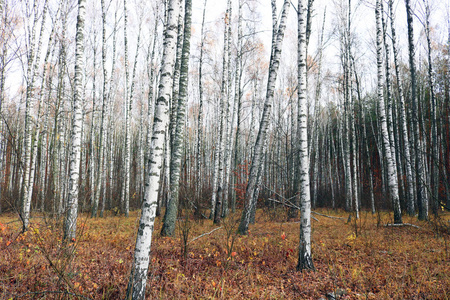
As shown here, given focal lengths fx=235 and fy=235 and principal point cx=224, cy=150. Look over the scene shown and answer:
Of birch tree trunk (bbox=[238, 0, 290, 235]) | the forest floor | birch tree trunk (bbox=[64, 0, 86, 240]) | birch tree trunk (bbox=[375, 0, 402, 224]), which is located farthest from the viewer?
birch tree trunk (bbox=[375, 0, 402, 224])

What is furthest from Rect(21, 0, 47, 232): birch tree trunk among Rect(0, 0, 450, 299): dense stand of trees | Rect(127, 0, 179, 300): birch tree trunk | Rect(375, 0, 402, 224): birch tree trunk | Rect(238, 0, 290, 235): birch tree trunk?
Rect(375, 0, 402, 224): birch tree trunk

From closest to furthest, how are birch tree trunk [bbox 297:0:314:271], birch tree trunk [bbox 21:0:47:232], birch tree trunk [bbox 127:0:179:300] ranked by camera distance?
birch tree trunk [bbox 127:0:179:300], birch tree trunk [bbox 297:0:314:271], birch tree trunk [bbox 21:0:47:232]

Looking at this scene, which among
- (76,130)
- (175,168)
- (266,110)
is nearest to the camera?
(76,130)

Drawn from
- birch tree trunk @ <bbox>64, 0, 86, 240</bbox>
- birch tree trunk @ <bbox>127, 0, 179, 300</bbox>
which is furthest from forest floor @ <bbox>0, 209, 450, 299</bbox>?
birch tree trunk @ <bbox>64, 0, 86, 240</bbox>

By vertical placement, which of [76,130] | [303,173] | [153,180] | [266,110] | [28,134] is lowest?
[153,180]

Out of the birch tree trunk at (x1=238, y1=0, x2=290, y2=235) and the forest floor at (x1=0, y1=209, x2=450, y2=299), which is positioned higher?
the birch tree trunk at (x1=238, y1=0, x2=290, y2=235)

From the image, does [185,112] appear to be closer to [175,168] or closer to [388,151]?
[175,168]

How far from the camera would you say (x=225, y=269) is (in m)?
3.99

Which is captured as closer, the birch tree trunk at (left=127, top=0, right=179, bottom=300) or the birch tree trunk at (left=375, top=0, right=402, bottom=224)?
the birch tree trunk at (left=127, top=0, right=179, bottom=300)

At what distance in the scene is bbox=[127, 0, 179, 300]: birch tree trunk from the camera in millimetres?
2523

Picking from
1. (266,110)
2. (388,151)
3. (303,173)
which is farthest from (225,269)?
(388,151)

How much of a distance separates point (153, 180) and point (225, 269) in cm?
228

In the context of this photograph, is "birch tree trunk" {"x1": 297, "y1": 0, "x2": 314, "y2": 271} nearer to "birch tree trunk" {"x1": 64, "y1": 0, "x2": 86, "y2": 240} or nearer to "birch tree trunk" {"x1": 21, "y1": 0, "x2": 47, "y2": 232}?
"birch tree trunk" {"x1": 64, "y1": 0, "x2": 86, "y2": 240}

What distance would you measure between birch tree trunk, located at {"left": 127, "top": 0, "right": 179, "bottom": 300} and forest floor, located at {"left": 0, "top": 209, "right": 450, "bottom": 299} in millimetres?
548
